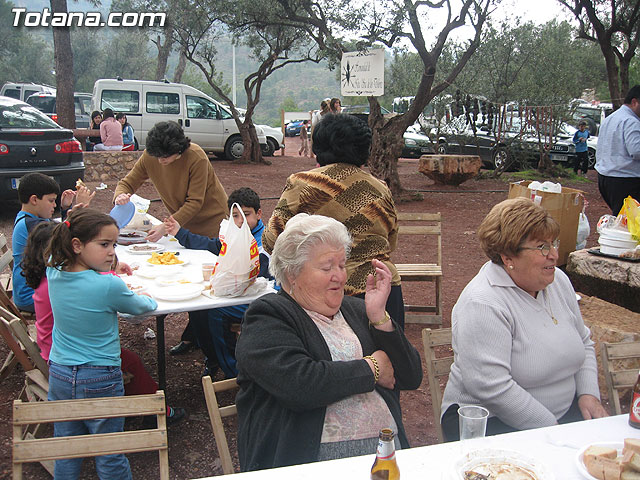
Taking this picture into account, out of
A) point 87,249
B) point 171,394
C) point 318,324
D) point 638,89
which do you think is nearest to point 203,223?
point 171,394

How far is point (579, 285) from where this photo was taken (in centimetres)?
508

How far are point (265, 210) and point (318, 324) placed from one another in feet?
26.2

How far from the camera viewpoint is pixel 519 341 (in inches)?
98.0

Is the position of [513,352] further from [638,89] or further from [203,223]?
[638,89]

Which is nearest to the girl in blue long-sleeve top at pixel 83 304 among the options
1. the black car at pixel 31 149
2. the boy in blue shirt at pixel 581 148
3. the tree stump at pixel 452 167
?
the black car at pixel 31 149

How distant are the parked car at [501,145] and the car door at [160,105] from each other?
22.3 feet

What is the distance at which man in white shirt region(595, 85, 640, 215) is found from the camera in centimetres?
532

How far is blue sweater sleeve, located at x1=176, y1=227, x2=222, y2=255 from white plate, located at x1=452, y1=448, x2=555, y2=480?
309 centimetres

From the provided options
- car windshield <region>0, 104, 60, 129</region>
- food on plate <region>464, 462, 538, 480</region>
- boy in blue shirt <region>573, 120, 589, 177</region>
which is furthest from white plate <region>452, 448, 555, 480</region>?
boy in blue shirt <region>573, 120, 589, 177</region>

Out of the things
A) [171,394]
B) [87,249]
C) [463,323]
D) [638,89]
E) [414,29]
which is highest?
[414,29]

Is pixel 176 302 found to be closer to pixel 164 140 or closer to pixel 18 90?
pixel 164 140

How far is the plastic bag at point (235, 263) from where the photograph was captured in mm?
3373

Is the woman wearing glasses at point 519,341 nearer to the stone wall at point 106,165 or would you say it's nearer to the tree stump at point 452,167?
the tree stump at point 452,167

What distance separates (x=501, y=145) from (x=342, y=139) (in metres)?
12.8
